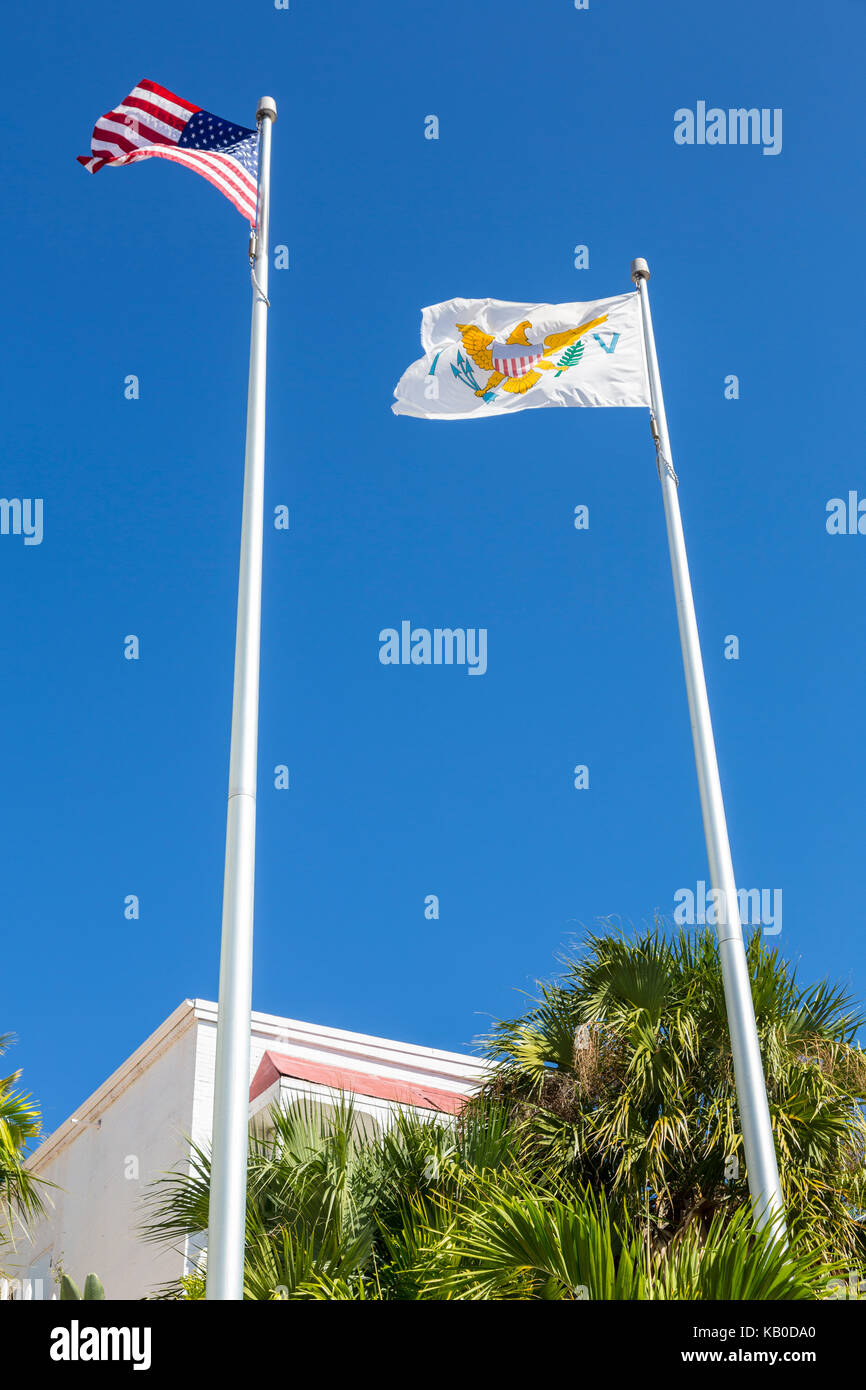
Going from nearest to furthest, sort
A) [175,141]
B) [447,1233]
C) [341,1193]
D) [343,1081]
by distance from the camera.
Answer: [447,1233] < [341,1193] < [175,141] < [343,1081]

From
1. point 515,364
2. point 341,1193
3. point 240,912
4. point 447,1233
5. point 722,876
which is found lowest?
point 447,1233

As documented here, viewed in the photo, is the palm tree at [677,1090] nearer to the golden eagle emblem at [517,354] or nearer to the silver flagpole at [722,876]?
the silver flagpole at [722,876]

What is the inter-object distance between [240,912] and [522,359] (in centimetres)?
700

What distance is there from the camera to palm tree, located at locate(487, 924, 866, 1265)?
9.10m

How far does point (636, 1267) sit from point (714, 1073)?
384 centimetres

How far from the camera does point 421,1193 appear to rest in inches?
351

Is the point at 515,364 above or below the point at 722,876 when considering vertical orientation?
above

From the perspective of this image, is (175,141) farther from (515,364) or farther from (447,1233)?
(447,1233)

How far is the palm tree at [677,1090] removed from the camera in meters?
9.10

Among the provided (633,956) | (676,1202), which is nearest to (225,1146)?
(676,1202)

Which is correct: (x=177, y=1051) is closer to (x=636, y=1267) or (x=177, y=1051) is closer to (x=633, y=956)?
(x=633, y=956)

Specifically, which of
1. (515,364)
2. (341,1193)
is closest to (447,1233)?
(341,1193)

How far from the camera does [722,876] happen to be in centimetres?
926

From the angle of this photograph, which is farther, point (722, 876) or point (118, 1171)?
point (118, 1171)
